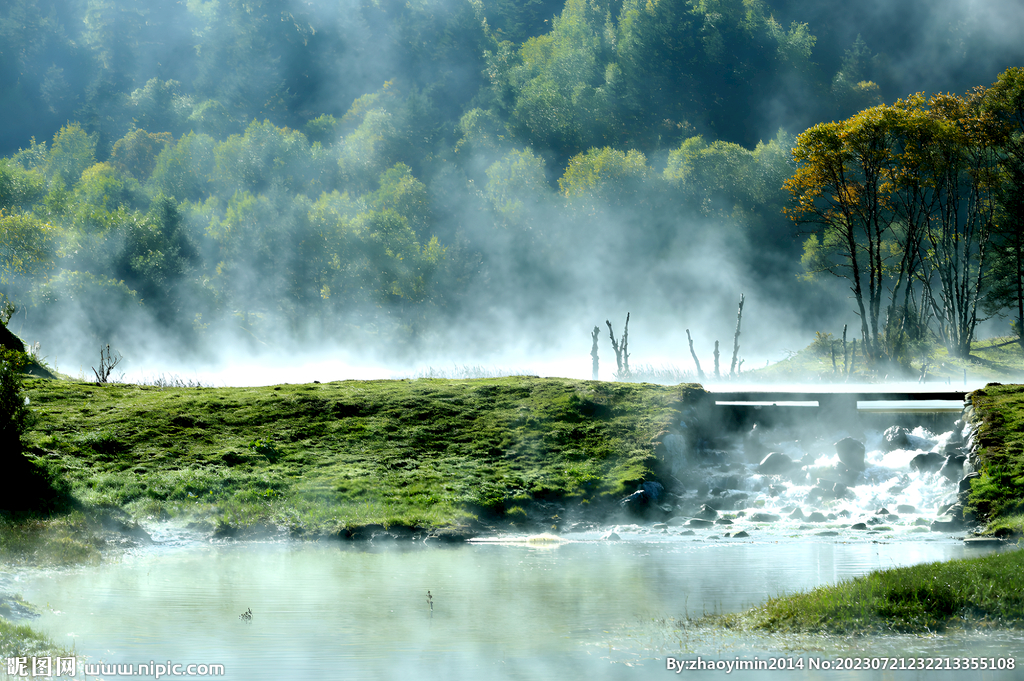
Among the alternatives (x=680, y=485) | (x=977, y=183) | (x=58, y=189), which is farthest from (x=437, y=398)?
(x=58, y=189)

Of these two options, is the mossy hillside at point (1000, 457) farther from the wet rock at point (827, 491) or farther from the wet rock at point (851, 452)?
the wet rock at point (827, 491)

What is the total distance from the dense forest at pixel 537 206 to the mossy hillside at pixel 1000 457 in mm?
28768

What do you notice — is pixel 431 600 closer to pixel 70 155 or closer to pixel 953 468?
pixel 953 468

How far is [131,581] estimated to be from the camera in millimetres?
13180

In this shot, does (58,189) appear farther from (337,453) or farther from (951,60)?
(951,60)

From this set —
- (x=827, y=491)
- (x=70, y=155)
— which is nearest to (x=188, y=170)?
(x=70, y=155)

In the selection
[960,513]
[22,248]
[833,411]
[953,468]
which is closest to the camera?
[960,513]

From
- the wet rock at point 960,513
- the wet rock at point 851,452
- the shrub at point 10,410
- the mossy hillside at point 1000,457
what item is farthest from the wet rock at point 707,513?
the shrub at point 10,410

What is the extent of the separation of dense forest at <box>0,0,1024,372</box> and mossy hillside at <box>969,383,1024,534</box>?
94.4 feet

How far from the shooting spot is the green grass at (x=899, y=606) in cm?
1018

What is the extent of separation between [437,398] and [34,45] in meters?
140

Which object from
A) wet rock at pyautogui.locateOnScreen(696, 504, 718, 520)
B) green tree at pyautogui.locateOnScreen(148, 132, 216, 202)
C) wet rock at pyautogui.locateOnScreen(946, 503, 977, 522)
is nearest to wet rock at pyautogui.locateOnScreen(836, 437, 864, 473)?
wet rock at pyautogui.locateOnScreen(946, 503, 977, 522)

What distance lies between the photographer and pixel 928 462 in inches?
850

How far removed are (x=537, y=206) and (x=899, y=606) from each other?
77.0 meters
